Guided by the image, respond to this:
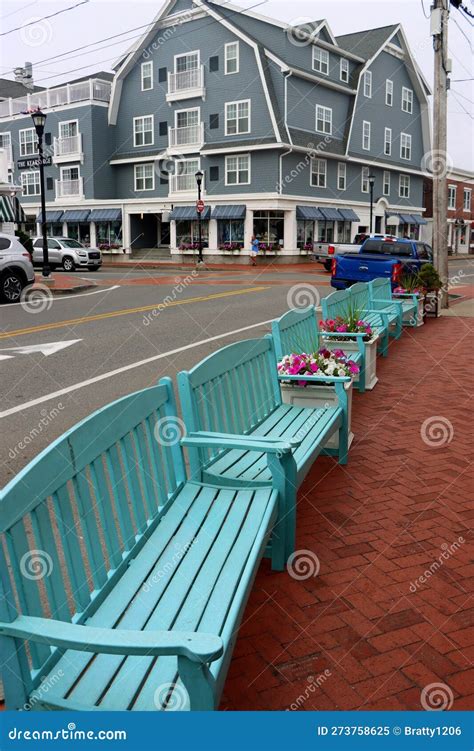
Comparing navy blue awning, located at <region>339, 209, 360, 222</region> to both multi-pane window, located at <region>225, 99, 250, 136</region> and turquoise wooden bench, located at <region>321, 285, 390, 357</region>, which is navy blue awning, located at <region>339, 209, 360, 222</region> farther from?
turquoise wooden bench, located at <region>321, 285, 390, 357</region>

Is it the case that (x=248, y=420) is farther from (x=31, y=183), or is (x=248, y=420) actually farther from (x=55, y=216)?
(x=31, y=183)

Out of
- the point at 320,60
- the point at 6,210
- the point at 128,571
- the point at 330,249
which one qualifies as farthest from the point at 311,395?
the point at 320,60

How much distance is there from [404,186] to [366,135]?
7245 mm

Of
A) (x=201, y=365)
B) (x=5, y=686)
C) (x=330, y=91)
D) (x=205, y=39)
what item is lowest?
(x=5, y=686)

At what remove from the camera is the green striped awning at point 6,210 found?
27.1 metres

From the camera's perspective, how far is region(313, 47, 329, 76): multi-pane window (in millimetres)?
42916

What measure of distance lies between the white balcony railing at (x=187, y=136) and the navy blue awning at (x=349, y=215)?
34.2ft

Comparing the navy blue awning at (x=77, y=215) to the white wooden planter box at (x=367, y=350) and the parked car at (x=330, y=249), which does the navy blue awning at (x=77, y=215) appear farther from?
the white wooden planter box at (x=367, y=350)

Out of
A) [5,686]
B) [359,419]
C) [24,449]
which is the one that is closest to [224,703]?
[5,686]

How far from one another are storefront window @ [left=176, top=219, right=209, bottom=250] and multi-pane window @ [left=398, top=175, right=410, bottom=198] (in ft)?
58.9
